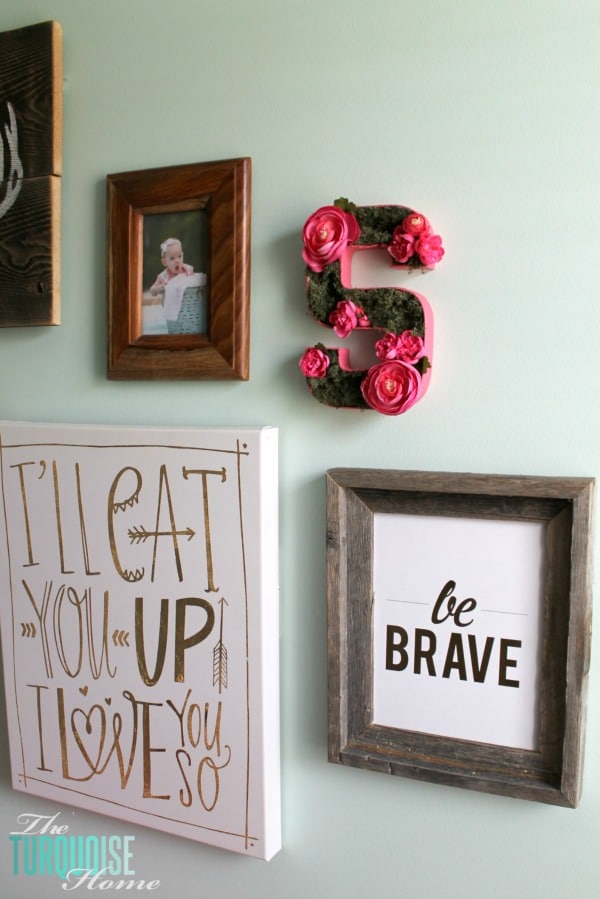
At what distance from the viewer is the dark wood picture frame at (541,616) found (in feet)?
2.86

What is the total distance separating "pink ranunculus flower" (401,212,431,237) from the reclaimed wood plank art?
551 millimetres

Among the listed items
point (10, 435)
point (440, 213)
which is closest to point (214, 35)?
point (440, 213)

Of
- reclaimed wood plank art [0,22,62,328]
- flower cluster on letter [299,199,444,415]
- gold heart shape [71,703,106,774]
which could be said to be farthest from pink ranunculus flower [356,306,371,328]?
gold heart shape [71,703,106,774]

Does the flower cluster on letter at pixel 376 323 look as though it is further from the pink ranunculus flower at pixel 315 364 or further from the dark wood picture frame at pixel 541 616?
the dark wood picture frame at pixel 541 616

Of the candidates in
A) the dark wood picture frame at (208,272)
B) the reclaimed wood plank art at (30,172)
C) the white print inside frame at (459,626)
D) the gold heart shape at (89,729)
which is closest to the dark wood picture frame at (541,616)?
the white print inside frame at (459,626)

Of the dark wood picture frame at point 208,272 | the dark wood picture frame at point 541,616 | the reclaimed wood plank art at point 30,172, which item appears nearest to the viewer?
the dark wood picture frame at point 541,616

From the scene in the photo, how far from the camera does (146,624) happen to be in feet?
3.61

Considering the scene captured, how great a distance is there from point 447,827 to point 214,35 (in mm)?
1063

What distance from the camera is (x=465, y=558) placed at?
0.93 m

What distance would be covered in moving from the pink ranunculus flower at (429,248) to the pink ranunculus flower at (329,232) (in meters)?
0.08

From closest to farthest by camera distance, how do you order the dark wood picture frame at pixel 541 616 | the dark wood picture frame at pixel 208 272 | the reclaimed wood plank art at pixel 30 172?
the dark wood picture frame at pixel 541 616 < the dark wood picture frame at pixel 208 272 < the reclaimed wood plank art at pixel 30 172

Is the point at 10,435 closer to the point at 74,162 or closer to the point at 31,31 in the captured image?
the point at 74,162

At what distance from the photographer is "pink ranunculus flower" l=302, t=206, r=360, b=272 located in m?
0.93

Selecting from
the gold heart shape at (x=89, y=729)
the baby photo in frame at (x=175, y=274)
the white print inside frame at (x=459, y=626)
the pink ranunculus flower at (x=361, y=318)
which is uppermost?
the baby photo in frame at (x=175, y=274)
